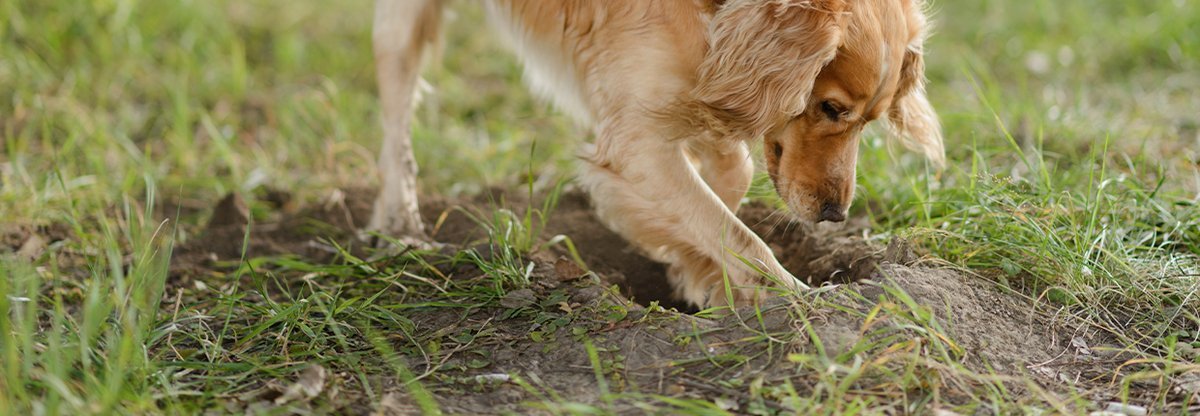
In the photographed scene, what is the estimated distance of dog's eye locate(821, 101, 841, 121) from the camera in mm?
2695

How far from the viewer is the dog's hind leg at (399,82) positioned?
11.9 feet

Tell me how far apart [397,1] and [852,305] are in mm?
1981

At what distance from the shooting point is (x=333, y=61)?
18.1ft

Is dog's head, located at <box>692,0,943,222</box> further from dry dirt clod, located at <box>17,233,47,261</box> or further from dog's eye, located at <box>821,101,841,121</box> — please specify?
dry dirt clod, located at <box>17,233,47,261</box>

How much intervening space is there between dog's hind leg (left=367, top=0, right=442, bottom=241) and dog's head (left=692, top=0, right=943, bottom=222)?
1.26m

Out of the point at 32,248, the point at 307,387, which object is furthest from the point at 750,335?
the point at 32,248

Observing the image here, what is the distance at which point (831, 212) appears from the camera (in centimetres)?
277

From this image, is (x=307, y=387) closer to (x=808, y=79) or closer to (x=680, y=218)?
(x=680, y=218)

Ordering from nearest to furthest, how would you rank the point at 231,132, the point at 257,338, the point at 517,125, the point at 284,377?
the point at 284,377, the point at 257,338, the point at 231,132, the point at 517,125

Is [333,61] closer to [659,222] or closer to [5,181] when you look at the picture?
[5,181]

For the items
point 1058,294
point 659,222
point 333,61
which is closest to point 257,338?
point 659,222

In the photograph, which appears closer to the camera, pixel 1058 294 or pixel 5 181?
pixel 1058 294

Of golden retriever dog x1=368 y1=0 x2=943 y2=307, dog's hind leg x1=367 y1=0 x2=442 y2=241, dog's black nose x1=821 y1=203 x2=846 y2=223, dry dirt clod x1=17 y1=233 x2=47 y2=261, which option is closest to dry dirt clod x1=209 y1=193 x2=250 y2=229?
dog's hind leg x1=367 y1=0 x2=442 y2=241

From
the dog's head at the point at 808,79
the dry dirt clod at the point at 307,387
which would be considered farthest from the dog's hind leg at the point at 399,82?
the dry dirt clod at the point at 307,387
